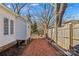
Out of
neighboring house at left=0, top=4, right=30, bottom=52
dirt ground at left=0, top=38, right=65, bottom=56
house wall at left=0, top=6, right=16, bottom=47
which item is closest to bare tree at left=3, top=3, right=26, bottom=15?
neighboring house at left=0, top=4, right=30, bottom=52

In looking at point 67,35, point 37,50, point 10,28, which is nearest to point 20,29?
point 10,28

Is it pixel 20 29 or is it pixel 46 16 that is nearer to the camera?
pixel 46 16

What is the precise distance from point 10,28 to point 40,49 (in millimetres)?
1778

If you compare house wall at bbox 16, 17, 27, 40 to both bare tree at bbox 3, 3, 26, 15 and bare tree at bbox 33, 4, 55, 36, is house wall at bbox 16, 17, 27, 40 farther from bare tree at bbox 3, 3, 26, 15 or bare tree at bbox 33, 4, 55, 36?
bare tree at bbox 33, 4, 55, 36

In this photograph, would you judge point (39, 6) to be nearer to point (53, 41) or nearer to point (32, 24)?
point (32, 24)

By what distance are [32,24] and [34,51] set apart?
78 cm

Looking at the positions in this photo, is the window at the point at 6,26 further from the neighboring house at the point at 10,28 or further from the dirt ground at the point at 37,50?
the dirt ground at the point at 37,50

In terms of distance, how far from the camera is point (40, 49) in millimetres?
7832

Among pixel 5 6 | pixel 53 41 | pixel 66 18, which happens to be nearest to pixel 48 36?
pixel 53 41

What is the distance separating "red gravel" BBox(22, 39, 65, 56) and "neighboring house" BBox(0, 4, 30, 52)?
2.57ft

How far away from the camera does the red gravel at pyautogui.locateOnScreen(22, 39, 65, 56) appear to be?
7777mm

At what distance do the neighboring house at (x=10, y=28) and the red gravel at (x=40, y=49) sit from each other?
0.78 metres

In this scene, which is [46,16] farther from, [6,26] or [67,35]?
[6,26]

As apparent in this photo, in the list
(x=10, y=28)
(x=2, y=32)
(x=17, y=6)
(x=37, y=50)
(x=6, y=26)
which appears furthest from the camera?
(x=10, y=28)
